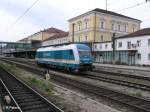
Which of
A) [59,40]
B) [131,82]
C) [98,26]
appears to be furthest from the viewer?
[59,40]

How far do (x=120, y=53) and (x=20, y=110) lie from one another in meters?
44.0

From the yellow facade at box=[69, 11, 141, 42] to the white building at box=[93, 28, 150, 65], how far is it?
14.8 m

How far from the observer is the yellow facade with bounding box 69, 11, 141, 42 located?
72.1 meters

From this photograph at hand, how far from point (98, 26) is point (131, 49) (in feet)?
79.3

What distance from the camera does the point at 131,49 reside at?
50562 mm

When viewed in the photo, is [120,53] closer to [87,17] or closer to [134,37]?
[134,37]

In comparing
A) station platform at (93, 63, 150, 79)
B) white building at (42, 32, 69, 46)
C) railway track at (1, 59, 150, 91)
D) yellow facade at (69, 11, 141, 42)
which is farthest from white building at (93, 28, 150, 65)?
white building at (42, 32, 69, 46)

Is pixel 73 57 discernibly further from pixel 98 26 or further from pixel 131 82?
pixel 98 26

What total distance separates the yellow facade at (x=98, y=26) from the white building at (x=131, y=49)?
584 inches

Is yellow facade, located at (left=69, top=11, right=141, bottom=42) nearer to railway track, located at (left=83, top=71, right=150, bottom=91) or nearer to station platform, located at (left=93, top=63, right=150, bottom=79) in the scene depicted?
station platform, located at (left=93, top=63, right=150, bottom=79)

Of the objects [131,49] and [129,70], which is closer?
[129,70]

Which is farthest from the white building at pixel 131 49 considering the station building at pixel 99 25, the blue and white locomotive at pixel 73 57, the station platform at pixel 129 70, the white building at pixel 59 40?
the white building at pixel 59 40

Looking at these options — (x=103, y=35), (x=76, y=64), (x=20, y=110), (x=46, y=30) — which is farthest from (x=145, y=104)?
(x=46, y=30)

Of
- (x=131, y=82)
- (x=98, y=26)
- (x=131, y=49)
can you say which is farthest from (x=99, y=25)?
(x=131, y=82)
